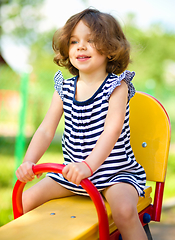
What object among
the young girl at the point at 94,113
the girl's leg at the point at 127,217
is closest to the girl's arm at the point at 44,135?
the young girl at the point at 94,113

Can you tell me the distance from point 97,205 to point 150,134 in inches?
24.2

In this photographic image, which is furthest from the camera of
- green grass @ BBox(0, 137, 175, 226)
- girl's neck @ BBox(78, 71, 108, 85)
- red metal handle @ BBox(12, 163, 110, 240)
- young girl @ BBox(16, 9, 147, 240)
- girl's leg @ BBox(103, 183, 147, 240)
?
green grass @ BBox(0, 137, 175, 226)

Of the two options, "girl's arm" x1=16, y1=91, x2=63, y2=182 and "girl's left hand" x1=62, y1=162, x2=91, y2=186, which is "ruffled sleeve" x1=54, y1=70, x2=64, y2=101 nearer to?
"girl's arm" x1=16, y1=91, x2=63, y2=182

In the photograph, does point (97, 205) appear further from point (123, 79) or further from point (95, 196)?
point (123, 79)

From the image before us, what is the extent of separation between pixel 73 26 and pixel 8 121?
7.34ft

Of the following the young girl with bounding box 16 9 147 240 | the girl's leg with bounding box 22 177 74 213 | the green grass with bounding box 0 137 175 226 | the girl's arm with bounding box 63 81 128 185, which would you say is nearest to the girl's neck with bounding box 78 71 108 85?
the young girl with bounding box 16 9 147 240

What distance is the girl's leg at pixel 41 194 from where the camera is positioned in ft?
3.92

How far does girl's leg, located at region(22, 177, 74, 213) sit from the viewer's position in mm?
1195

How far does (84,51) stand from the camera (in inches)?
49.1

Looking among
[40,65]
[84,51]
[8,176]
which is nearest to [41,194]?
[84,51]

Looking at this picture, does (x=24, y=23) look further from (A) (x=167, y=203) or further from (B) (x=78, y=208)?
(B) (x=78, y=208)

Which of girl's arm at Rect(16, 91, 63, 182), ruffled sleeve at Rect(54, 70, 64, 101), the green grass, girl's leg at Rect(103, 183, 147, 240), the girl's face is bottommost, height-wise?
the green grass

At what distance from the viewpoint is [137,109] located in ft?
4.86

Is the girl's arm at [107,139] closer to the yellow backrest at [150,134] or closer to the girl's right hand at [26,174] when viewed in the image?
the girl's right hand at [26,174]
